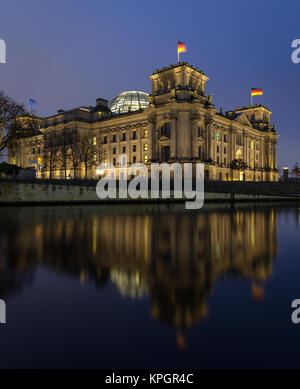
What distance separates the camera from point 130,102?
93.7 m

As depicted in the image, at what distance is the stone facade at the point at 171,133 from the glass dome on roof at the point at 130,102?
7.77 meters

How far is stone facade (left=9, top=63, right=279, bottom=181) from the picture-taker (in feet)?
217

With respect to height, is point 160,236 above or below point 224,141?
below

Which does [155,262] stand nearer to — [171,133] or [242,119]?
[171,133]

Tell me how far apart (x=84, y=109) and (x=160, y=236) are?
82760 mm

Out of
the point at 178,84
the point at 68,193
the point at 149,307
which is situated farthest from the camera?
the point at 178,84

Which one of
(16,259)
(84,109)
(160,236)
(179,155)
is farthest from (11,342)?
(84,109)

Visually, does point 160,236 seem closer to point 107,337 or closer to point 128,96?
point 107,337

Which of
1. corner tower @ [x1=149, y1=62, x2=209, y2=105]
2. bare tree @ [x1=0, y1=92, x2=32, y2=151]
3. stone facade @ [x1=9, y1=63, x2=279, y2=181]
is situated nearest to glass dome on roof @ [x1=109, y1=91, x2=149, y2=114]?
stone facade @ [x1=9, y1=63, x2=279, y2=181]

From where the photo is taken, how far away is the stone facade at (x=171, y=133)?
66188 mm

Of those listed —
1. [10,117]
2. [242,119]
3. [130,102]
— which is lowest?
[10,117]

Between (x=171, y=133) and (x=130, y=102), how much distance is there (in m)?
34.8

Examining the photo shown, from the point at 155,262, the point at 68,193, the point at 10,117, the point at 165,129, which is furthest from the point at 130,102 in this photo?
the point at 155,262

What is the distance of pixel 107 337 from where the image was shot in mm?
3287
